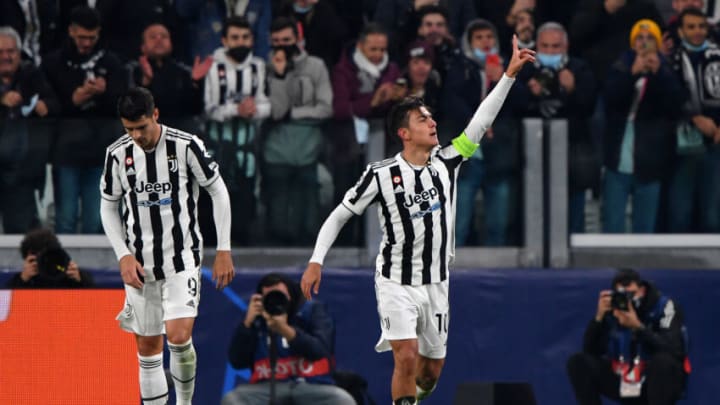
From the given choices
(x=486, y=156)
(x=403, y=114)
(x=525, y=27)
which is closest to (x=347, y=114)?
(x=486, y=156)

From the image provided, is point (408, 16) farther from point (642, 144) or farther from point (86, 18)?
point (86, 18)

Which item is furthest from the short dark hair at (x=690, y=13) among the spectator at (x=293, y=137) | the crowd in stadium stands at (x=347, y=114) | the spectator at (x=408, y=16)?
the spectator at (x=293, y=137)

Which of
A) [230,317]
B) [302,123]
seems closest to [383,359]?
[230,317]

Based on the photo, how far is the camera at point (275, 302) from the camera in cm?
1077

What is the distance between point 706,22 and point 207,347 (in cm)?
523

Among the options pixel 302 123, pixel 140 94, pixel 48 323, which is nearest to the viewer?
pixel 140 94

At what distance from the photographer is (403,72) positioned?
12.3m

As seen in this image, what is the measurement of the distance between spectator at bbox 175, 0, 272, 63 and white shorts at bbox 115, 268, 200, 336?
13.2 feet

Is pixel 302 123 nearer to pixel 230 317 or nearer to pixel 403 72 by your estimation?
pixel 403 72

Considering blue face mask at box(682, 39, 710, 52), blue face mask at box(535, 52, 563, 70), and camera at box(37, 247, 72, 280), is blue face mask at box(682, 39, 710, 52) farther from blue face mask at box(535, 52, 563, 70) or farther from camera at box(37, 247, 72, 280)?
camera at box(37, 247, 72, 280)

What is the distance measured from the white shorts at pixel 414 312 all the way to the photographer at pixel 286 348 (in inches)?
62.3

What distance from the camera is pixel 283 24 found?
12.3 m

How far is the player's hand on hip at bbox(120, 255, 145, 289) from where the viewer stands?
9.06 metres

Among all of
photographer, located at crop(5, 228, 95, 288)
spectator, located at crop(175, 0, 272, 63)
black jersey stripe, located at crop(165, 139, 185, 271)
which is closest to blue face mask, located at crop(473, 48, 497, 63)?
spectator, located at crop(175, 0, 272, 63)
